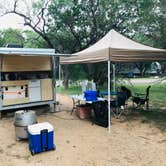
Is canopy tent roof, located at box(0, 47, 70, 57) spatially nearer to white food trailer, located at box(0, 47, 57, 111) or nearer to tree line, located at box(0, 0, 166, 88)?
white food trailer, located at box(0, 47, 57, 111)

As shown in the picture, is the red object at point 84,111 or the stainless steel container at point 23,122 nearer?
the stainless steel container at point 23,122

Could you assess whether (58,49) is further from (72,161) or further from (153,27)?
(72,161)

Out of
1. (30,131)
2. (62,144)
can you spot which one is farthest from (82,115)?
(30,131)

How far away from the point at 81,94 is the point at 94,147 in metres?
4.51

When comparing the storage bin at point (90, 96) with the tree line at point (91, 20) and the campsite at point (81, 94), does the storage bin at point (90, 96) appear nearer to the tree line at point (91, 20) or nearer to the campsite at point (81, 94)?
the campsite at point (81, 94)

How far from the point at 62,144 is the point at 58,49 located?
10587 mm

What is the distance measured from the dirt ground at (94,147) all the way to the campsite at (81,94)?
2 cm

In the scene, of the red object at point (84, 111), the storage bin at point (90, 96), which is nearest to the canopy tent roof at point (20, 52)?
the storage bin at point (90, 96)

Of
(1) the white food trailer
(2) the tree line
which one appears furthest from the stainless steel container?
(2) the tree line

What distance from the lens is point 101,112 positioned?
20.4 feet

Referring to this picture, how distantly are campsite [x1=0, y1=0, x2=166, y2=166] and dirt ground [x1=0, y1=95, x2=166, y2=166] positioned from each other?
0.02 meters

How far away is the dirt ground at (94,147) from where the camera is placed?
13.1 feet

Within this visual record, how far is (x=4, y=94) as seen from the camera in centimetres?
713

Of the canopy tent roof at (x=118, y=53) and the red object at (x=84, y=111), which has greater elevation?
the canopy tent roof at (x=118, y=53)
